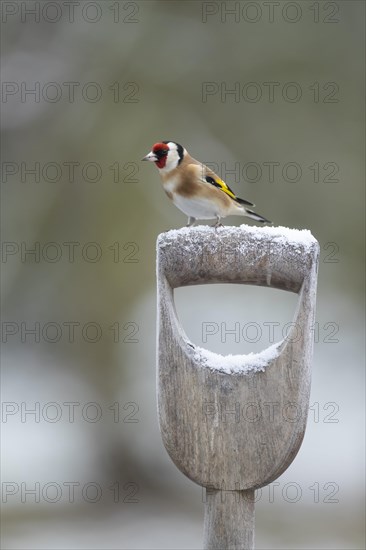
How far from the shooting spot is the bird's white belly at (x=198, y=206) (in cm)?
269

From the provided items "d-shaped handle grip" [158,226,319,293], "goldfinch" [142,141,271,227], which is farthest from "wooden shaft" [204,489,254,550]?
"goldfinch" [142,141,271,227]

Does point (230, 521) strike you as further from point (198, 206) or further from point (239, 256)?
point (198, 206)

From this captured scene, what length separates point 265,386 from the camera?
173 centimetres

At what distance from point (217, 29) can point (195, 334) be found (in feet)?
6.96

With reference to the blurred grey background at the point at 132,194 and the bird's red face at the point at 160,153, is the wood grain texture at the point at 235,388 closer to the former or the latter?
the bird's red face at the point at 160,153

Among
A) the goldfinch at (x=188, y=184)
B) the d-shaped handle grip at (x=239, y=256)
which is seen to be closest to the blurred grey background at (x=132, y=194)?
the goldfinch at (x=188, y=184)

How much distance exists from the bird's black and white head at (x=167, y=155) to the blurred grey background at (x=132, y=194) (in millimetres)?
→ 2886

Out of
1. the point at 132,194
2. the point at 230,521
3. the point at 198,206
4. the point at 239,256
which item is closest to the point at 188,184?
the point at 198,206

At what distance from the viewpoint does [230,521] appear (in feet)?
5.69

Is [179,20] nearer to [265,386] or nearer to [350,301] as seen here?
[350,301]

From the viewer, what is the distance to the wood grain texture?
1.71 m

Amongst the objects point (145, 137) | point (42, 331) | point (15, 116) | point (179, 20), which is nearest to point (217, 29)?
point (179, 20)

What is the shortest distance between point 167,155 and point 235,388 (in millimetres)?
1134

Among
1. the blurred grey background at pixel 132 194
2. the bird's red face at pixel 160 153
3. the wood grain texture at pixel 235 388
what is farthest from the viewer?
the blurred grey background at pixel 132 194
